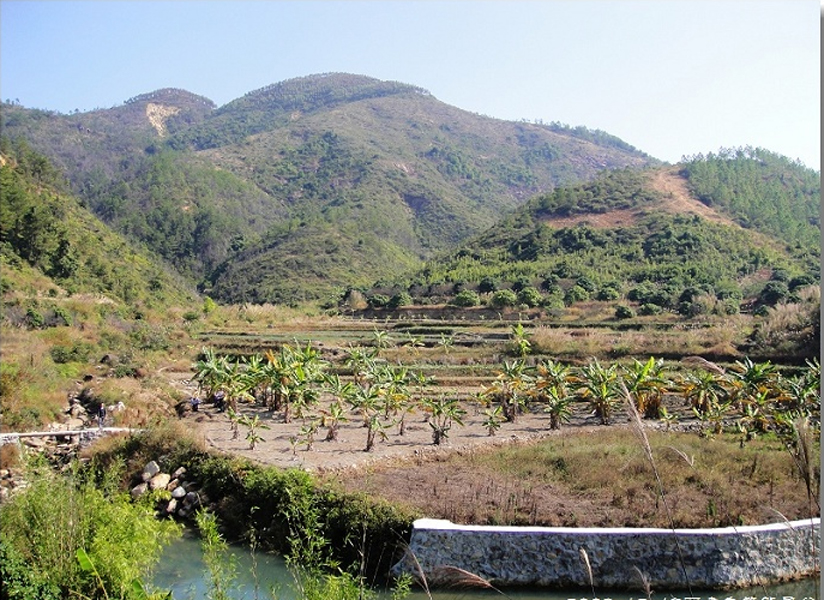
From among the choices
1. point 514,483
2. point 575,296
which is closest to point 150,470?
point 514,483

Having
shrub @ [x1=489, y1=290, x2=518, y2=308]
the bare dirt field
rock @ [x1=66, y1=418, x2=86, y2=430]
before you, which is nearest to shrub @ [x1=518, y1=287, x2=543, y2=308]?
shrub @ [x1=489, y1=290, x2=518, y2=308]

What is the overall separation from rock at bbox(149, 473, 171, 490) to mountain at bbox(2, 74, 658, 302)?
45.7 m

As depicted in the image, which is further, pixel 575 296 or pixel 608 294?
pixel 575 296

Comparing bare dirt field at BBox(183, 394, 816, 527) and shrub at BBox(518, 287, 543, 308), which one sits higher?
shrub at BBox(518, 287, 543, 308)

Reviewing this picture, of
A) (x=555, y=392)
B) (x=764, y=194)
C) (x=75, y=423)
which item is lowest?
(x=75, y=423)

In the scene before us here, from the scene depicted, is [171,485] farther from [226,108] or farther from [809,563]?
[226,108]

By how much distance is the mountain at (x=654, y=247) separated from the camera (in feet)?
147

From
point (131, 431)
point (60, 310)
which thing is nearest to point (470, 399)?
point (131, 431)

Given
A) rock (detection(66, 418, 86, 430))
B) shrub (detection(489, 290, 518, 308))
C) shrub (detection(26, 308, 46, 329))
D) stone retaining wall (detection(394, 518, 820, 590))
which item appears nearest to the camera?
stone retaining wall (detection(394, 518, 820, 590))

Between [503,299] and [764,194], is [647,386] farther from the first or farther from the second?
[764,194]

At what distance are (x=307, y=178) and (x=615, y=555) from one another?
111m

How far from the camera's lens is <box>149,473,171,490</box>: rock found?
15078 millimetres

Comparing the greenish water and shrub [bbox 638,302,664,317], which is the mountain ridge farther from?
the greenish water

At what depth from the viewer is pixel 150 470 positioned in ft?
51.1
